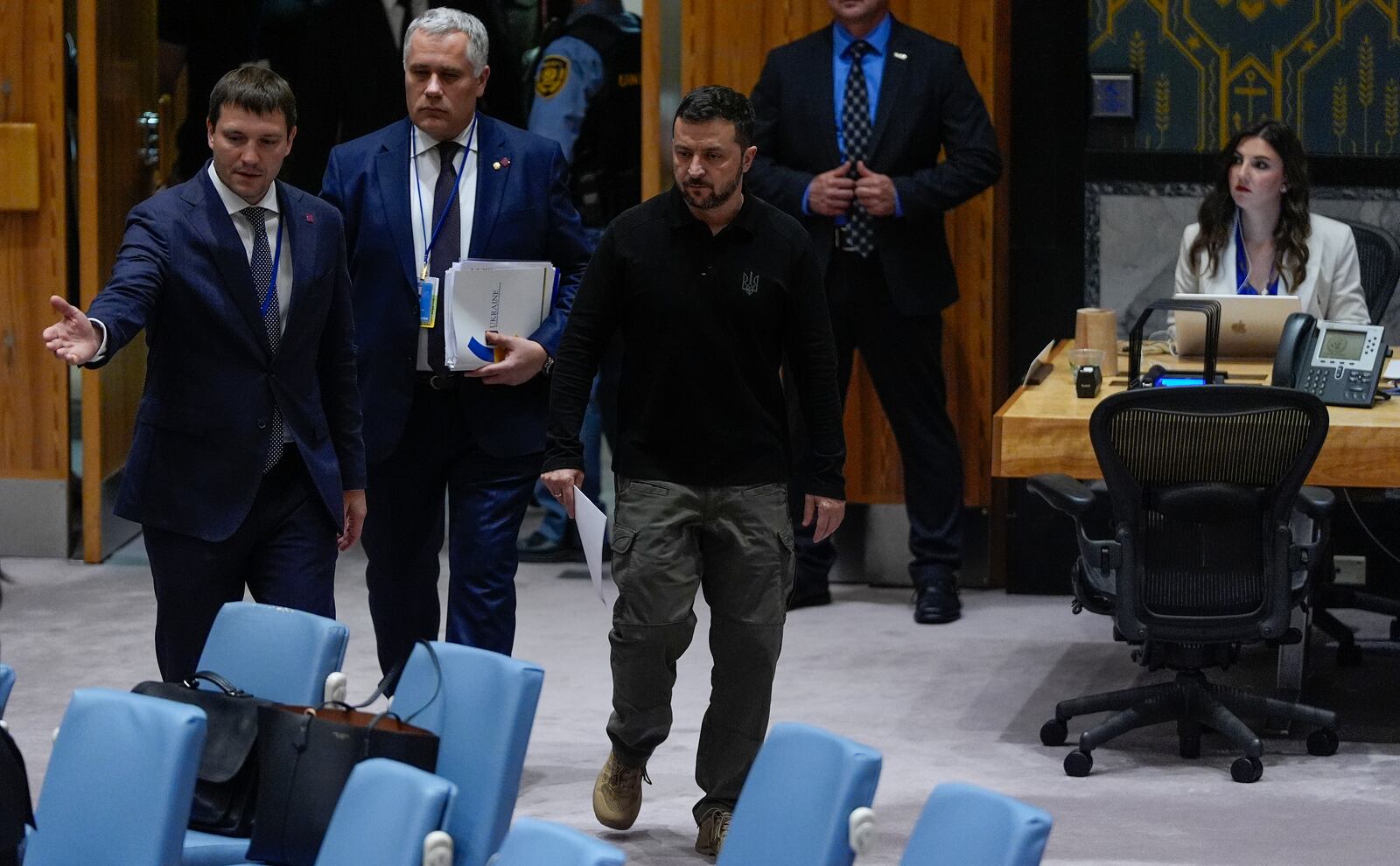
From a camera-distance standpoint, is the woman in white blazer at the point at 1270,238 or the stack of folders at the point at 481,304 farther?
the woman in white blazer at the point at 1270,238

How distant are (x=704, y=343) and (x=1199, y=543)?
1.48 m

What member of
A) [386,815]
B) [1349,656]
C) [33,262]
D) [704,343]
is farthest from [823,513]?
[33,262]

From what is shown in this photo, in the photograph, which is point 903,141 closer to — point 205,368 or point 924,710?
point 924,710

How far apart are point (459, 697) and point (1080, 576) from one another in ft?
7.18

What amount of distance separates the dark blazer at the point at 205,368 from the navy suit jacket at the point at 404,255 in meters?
0.55

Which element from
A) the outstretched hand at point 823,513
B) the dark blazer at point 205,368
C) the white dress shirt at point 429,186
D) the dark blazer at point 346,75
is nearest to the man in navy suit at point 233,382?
the dark blazer at point 205,368

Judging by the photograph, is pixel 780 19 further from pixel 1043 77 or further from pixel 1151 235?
pixel 1151 235

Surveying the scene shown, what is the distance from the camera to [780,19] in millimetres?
7418

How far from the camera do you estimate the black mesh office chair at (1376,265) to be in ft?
21.7

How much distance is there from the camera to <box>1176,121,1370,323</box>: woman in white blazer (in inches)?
249

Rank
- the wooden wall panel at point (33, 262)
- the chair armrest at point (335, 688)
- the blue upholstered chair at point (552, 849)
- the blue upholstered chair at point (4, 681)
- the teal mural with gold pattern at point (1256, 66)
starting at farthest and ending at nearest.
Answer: the wooden wall panel at point (33, 262) < the teal mural with gold pattern at point (1256, 66) < the chair armrest at point (335, 688) < the blue upholstered chair at point (4, 681) < the blue upholstered chair at point (552, 849)

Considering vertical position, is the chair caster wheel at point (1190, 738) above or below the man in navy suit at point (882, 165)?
below

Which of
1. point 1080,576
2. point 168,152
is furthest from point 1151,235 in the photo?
point 168,152

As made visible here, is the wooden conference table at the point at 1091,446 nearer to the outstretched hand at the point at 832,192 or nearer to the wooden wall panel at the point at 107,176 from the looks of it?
the outstretched hand at the point at 832,192
